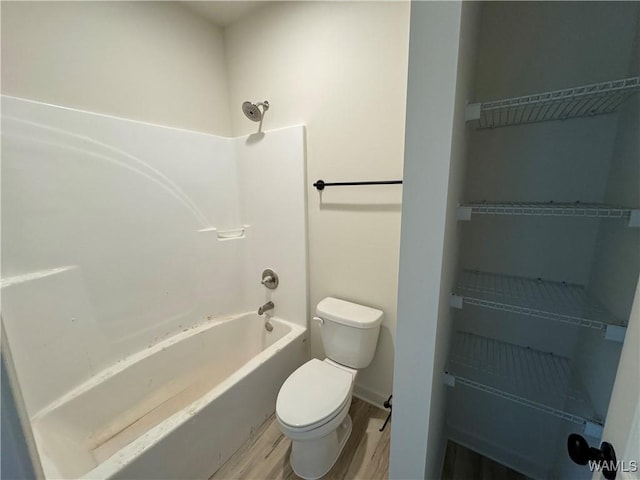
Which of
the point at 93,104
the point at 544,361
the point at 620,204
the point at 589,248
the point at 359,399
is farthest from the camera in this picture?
the point at 359,399

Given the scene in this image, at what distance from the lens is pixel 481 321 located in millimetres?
1300

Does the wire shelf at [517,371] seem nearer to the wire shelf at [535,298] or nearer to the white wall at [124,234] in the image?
the wire shelf at [535,298]

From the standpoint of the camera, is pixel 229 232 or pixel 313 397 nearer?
pixel 313 397

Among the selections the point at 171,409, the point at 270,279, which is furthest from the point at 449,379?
the point at 171,409

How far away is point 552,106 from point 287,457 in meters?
2.10

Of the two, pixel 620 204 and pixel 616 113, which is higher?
pixel 616 113

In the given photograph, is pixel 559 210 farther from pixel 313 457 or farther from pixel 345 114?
pixel 313 457

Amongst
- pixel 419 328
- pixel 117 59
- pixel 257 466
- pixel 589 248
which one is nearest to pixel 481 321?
pixel 589 248

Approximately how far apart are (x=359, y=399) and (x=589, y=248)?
161cm

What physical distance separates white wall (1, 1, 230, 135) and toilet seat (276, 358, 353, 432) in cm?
186

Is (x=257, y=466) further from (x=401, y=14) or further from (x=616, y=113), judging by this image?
(x=401, y=14)

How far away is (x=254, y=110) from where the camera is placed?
5.72 feet

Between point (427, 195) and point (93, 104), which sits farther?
point (93, 104)

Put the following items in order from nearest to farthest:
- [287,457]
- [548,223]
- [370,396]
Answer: [548,223] → [287,457] → [370,396]
